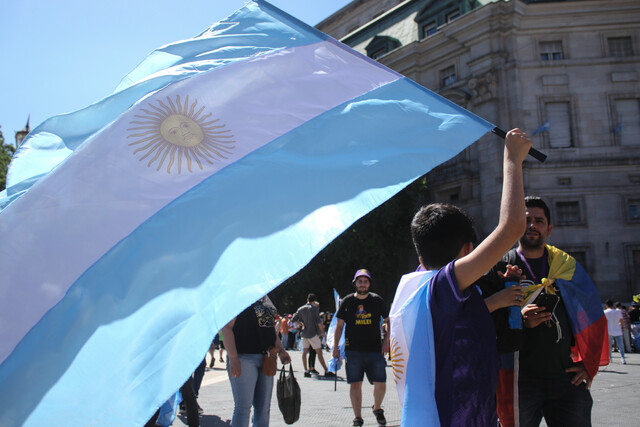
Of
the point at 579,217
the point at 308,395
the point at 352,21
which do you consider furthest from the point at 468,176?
the point at 308,395

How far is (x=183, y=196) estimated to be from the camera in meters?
2.91

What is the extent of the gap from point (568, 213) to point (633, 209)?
124 inches

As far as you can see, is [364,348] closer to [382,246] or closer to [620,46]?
[382,246]

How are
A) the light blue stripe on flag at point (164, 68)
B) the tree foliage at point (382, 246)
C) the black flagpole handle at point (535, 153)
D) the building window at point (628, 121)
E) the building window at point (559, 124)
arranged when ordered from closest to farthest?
the black flagpole handle at point (535, 153) < the light blue stripe on flag at point (164, 68) < the building window at point (628, 121) < the building window at point (559, 124) < the tree foliage at point (382, 246)

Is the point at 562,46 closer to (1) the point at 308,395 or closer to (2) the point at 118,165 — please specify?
(1) the point at 308,395

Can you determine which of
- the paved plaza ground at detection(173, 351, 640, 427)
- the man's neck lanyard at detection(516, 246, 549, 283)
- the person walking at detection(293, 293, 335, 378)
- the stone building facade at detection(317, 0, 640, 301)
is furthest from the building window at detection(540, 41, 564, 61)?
the man's neck lanyard at detection(516, 246, 549, 283)

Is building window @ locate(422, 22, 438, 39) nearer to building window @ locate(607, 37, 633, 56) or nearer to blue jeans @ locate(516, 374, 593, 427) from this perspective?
building window @ locate(607, 37, 633, 56)

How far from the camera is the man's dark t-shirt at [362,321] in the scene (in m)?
7.08

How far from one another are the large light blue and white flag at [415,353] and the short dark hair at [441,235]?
90 mm

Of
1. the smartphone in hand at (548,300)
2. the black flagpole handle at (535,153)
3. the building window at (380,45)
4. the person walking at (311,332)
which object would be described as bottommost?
the person walking at (311,332)

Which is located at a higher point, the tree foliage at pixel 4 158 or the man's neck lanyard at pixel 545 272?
the tree foliage at pixel 4 158

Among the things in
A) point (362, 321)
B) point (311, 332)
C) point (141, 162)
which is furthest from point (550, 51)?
point (141, 162)

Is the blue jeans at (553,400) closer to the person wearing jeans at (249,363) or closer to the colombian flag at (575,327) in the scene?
the colombian flag at (575,327)

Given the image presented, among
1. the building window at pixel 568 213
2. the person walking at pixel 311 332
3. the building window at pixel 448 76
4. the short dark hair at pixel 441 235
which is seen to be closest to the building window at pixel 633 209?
the building window at pixel 568 213
